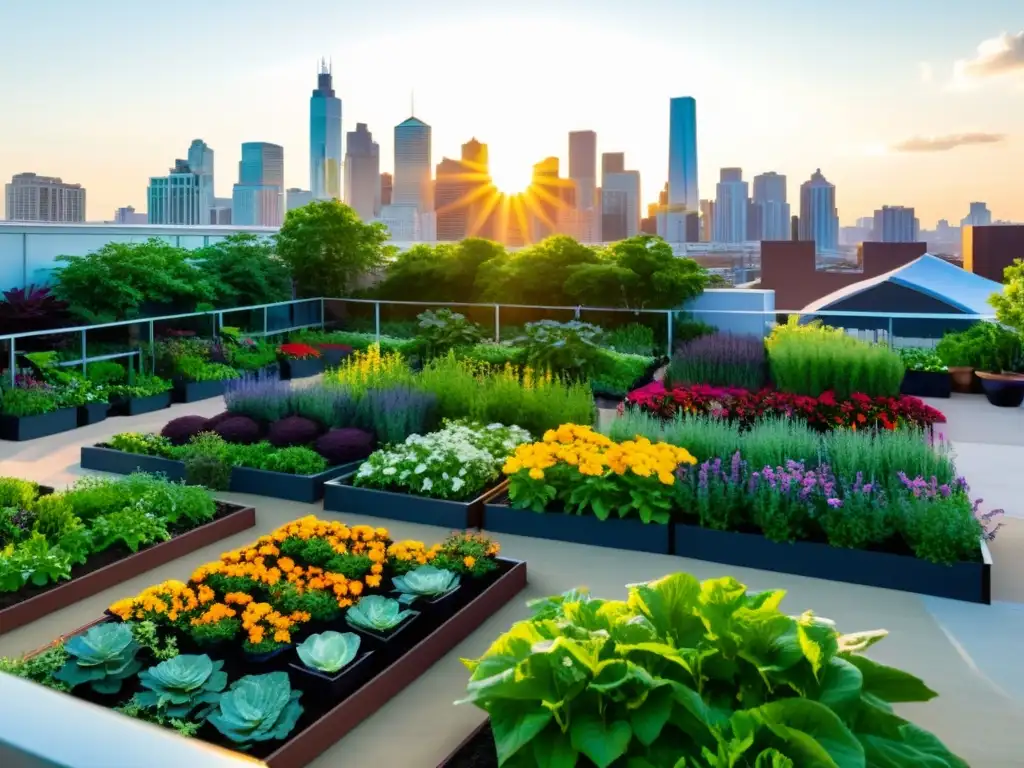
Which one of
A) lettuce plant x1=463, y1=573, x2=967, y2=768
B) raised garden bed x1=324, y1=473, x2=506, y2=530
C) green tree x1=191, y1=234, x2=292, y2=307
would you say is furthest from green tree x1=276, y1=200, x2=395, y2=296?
lettuce plant x1=463, y1=573, x2=967, y2=768

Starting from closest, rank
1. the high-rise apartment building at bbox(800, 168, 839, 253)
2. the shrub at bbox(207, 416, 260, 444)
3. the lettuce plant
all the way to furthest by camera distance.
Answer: the lettuce plant
the shrub at bbox(207, 416, 260, 444)
the high-rise apartment building at bbox(800, 168, 839, 253)

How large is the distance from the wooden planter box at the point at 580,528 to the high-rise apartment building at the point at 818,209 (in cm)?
5770

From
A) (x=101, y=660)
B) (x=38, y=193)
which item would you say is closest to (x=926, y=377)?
(x=101, y=660)

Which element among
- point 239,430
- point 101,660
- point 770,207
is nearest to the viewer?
point 101,660

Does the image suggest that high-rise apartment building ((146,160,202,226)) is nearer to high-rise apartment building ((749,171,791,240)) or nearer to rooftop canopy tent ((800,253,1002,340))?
rooftop canopy tent ((800,253,1002,340))

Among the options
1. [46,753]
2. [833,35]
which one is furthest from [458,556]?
[833,35]

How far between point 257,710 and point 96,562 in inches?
86.6

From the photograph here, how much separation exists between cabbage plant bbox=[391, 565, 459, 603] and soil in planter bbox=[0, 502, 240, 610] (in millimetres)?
1683

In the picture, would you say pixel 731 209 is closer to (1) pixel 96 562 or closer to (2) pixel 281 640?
(1) pixel 96 562

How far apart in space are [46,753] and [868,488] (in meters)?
4.75

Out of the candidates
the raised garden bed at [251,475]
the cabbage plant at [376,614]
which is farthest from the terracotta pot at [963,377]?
the cabbage plant at [376,614]

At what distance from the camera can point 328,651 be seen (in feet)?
10.9

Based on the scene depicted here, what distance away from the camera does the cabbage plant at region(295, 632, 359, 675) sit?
328cm

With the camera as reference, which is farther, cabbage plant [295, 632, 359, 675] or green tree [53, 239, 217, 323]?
green tree [53, 239, 217, 323]
